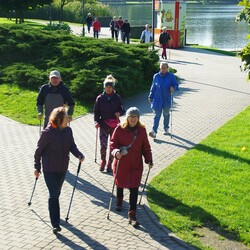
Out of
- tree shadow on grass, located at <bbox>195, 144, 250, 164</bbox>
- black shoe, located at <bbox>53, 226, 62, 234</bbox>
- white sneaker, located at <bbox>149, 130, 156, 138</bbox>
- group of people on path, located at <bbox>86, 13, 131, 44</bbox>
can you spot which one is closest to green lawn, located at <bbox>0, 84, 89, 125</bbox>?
white sneaker, located at <bbox>149, 130, 156, 138</bbox>

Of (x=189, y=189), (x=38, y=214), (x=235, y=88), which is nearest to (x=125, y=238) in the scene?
(x=38, y=214)

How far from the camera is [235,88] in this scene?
20.4m

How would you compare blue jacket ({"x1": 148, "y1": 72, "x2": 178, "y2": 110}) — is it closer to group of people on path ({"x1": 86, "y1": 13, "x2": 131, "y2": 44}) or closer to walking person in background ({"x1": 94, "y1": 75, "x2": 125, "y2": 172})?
walking person in background ({"x1": 94, "y1": 75, "x2": 125, "y2": 172})

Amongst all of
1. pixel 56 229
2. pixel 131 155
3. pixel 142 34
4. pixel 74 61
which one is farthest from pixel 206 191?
pixel 142 34

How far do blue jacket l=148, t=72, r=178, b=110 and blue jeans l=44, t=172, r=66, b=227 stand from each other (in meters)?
5.58

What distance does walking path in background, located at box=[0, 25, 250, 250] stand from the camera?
7352mm

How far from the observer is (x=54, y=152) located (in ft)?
24.0

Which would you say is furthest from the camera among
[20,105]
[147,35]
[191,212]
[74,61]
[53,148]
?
[147,35]

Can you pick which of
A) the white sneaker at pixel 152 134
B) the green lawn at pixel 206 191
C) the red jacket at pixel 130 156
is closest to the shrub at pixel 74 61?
the white sneaker at pixel 152 134

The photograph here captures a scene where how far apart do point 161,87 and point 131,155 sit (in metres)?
4.99

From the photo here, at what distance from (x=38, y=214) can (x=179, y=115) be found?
26.5ft

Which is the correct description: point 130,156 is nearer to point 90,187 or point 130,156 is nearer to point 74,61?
point 90,187

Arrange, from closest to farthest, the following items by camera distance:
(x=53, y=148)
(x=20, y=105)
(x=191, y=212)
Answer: (x=53, y=148) → (x=191, y=212) → (x=20, y=105)

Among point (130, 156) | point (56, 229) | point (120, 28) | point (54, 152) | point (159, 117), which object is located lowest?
point (56, 229)
